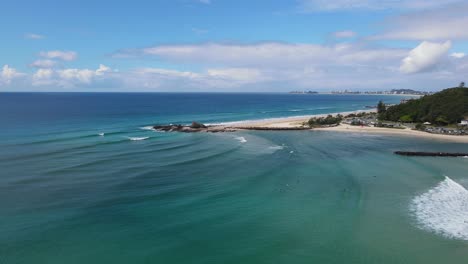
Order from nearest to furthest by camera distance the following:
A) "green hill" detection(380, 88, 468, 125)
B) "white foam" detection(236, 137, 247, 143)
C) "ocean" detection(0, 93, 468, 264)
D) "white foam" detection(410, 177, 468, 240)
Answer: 1. "ocean" detection(0, 93, 468, 264)
2. "white foam" detection(410, 177, 468, 240)
3. "white foam" detection(236, 137, 247, 143)
4. "green hill" detection(380, 88, 468, 125)

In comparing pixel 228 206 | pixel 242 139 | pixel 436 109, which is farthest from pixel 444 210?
pixel 436 109

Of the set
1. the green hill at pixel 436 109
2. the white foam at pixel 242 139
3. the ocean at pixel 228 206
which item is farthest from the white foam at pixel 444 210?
the green hill at pixel 436 109

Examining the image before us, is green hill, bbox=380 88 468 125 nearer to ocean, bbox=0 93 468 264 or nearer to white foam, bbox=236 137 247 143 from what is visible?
ocean, bbox=0 93 468 264

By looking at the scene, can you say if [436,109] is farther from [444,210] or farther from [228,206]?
[228,206]

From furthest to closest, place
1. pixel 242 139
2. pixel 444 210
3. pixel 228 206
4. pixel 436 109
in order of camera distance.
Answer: pixel 436 109 < pixel 242 139 < pixel 228 206 < pixel 444 210

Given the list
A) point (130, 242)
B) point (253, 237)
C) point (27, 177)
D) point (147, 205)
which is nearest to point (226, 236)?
point (253, 237)

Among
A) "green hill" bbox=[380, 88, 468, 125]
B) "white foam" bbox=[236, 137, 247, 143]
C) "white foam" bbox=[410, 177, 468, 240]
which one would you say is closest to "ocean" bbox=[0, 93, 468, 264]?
"white foam" bbox=[410, 177, 468, 240]
